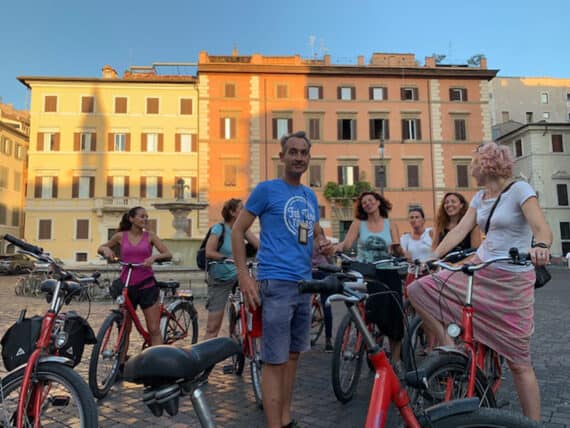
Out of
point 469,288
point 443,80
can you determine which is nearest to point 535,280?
point 469,288

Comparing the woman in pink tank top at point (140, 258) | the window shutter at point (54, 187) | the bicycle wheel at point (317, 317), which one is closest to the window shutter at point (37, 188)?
the window shutter at point (54, 187)

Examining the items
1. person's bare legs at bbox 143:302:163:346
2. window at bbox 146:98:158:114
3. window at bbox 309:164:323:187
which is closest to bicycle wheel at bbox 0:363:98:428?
person's bare legs at bbox 143:302:163:346

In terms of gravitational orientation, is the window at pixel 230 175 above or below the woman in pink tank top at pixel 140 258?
above

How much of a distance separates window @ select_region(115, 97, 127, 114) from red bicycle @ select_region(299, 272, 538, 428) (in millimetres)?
37455

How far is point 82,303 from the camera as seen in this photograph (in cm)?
1203

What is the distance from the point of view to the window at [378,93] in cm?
3709

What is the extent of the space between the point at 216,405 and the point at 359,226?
231 cm

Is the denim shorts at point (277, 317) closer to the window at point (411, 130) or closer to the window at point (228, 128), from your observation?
the window at point (228, 128)

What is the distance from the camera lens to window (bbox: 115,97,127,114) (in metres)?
36.3

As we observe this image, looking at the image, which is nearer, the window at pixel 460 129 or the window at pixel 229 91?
the window at pixel 229 91

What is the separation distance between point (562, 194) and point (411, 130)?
52.8ft

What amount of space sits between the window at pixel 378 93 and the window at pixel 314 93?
3836mm

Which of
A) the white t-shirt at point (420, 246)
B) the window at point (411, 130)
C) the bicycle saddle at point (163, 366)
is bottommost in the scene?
the bicycle saddle at point (163, 366)

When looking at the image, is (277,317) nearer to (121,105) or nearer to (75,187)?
(75,187)
